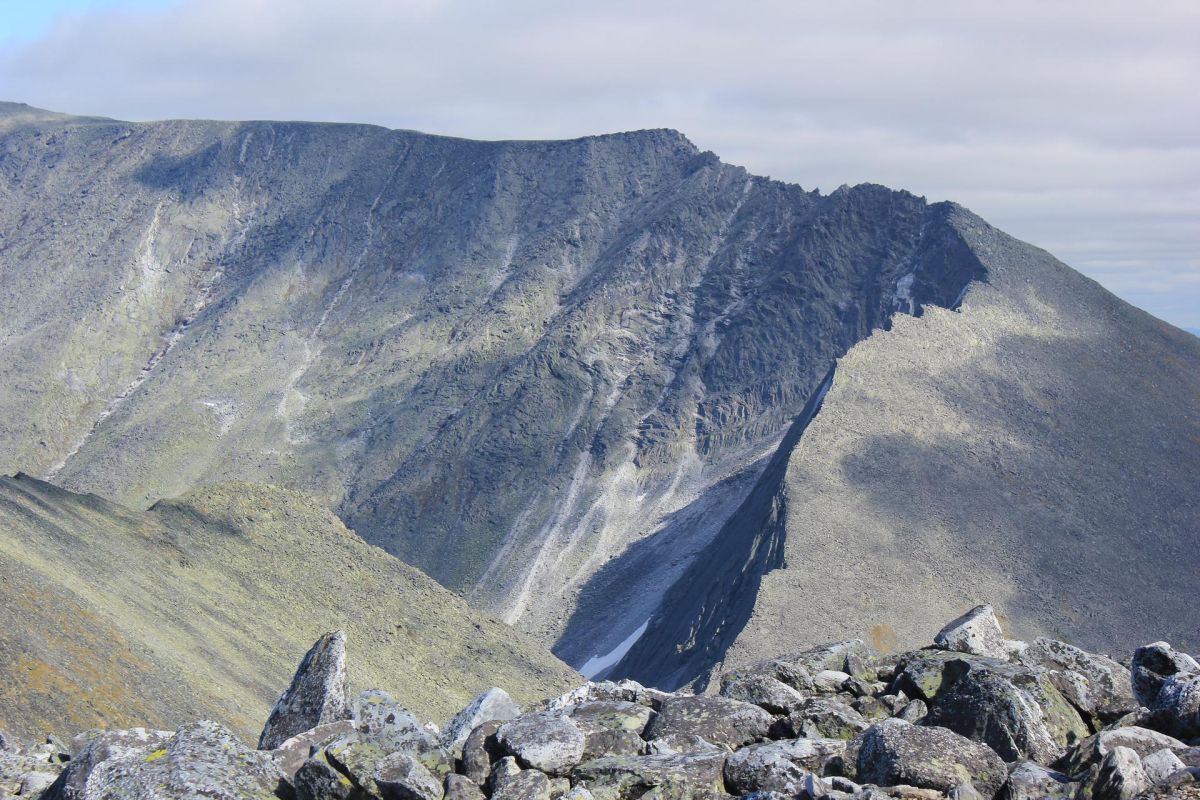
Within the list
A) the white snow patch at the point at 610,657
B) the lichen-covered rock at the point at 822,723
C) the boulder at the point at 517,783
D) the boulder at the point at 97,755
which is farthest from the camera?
the white snow patch at the point at 610,657

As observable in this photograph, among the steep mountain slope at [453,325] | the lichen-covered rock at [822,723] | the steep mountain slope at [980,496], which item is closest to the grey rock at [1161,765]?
the lichen-covered rock at [822,723]

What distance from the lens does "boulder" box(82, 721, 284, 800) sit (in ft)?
33.4

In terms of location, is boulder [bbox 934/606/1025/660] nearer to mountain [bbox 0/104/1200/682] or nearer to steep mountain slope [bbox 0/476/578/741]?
steep mountain slope [bbox 0/476/578/741]

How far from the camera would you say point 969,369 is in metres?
92.4

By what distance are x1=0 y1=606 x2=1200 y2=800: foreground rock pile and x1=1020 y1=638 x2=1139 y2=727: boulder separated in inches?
0.7

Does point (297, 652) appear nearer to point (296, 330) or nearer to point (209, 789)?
point (209, 789)

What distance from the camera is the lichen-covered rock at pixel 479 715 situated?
39.5 feet

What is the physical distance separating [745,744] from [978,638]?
360 centimetres

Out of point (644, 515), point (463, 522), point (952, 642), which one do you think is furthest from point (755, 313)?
point (952, 642)

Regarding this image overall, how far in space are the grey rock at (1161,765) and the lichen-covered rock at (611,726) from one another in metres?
3.94

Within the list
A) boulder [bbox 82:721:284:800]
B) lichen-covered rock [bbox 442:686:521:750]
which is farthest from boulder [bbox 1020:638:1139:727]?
boulder [bbox 82:721:284:800]

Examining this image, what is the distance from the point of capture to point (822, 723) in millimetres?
11984

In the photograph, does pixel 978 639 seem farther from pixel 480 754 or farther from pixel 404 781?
pixel 404 781

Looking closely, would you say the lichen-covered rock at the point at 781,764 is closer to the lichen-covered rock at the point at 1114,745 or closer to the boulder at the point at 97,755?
the lichen-covered rock at the point at 1114,745
